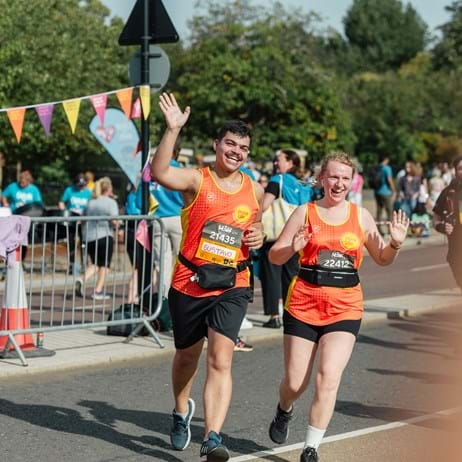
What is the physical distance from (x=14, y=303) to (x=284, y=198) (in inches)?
117

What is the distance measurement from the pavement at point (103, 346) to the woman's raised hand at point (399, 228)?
153 inches

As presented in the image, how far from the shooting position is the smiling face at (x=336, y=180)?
20.2ft

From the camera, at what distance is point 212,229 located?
6188mm

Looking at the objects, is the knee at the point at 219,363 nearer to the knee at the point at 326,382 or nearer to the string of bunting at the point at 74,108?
the knee at the point at 326,382

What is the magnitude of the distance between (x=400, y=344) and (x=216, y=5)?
28.9 metres

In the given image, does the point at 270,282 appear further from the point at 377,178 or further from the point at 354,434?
the point at 377,178

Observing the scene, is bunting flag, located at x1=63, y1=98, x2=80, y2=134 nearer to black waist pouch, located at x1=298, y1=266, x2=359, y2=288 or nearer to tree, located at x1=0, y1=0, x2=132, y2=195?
black waist pouch, located at x1=298, y1=266, x2=359, y2=288

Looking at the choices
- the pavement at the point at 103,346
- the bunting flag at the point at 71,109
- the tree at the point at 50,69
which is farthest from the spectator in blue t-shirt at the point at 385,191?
the bunting flag at the point at 71,109

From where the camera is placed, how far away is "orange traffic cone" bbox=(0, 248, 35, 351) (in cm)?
943

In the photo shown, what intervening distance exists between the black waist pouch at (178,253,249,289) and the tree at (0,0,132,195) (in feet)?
51.6

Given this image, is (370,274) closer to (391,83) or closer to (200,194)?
(200,194)

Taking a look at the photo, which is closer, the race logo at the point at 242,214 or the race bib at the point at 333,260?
the race bib at the point at 333,260

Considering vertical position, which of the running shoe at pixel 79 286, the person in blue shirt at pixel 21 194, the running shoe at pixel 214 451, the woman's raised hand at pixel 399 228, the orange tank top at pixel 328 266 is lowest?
the running shoe at pixel 79 286

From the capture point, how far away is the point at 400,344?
35.9ft
